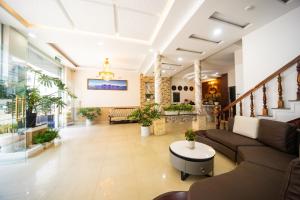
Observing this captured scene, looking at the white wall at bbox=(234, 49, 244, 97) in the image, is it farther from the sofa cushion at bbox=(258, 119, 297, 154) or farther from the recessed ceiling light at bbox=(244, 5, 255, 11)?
the sofa cushion at bbox=(258, 119, 297, 154)

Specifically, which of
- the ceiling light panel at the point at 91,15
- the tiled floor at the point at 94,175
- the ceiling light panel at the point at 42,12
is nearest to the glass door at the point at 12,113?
the tiled floor at the point at 94,175

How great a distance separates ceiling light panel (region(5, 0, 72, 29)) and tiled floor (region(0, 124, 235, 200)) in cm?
346

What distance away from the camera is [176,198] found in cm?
119

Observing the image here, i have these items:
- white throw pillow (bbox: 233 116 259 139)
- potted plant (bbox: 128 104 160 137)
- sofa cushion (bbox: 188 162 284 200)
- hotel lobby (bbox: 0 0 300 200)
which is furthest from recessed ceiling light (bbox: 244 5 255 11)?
potted plant (bbox: 128 104 160 137)

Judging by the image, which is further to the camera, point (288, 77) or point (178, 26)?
point (178, 26)

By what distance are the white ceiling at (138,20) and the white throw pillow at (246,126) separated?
2.40 metres

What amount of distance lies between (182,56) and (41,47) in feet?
18.1

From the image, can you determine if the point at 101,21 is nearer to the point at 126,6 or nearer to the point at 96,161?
the point at 126,6

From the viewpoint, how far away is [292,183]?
2.31 ft

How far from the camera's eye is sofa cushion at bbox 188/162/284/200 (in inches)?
43.2

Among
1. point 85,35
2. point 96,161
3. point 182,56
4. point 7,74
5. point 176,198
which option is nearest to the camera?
point 176,198

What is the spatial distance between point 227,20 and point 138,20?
2250 mm

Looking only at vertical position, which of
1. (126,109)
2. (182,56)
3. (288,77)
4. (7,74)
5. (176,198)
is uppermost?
(182,56)

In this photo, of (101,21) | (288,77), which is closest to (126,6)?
(101,21)
